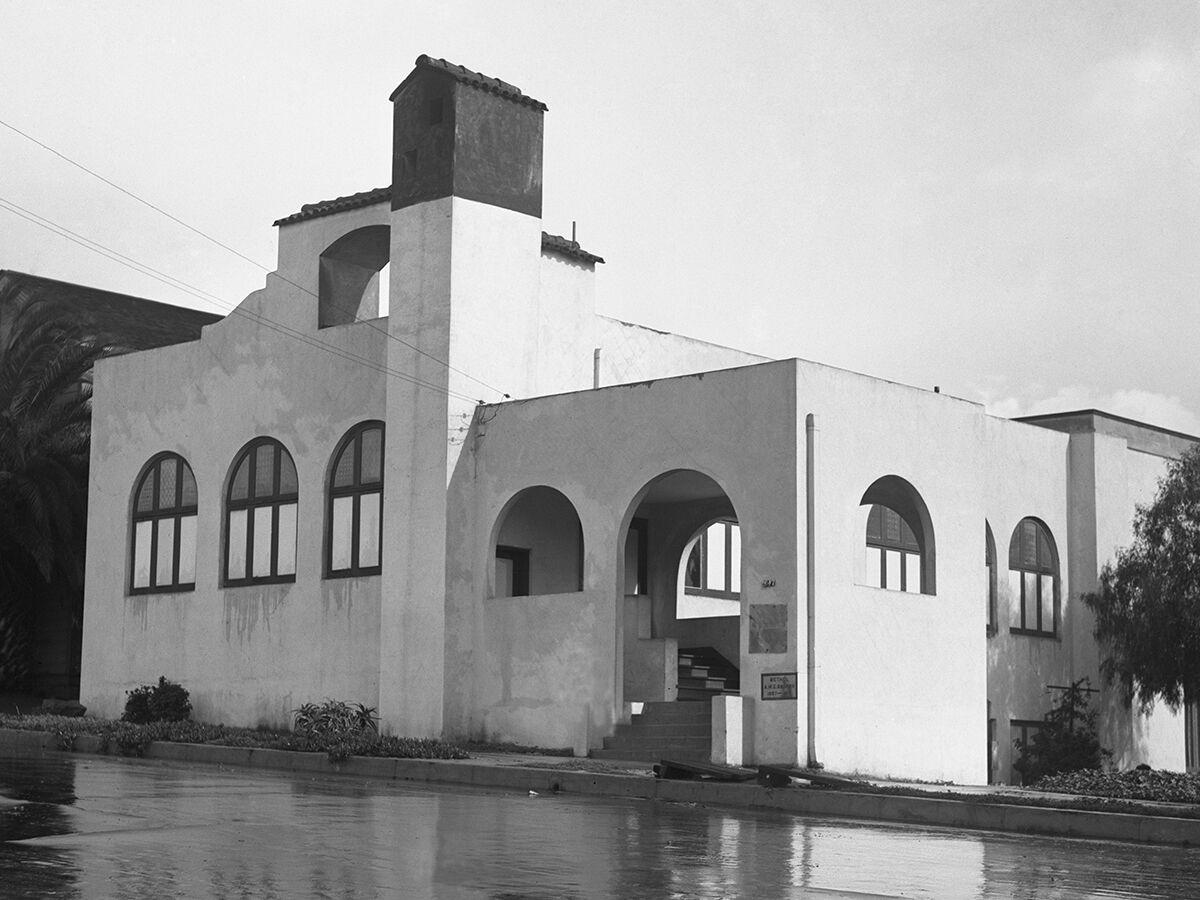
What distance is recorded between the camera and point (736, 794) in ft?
63.4

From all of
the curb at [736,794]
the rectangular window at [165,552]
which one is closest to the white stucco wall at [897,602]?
the curb at [736,794]

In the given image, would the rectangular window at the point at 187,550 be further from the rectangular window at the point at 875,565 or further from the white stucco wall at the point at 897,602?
the white stucco wall at the point at 897,602

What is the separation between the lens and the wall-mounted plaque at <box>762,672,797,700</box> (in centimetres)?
2328

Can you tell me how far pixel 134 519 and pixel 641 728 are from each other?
12.9 meters

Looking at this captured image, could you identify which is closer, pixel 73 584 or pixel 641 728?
pixel 641 728

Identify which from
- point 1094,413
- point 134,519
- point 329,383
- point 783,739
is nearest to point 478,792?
point 783,739

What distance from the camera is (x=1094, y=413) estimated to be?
34.0 metres

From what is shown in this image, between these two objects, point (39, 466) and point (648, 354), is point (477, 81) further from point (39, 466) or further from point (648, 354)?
point (39, 466)

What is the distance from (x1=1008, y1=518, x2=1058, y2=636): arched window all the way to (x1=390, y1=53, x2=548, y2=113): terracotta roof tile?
37.4 feet

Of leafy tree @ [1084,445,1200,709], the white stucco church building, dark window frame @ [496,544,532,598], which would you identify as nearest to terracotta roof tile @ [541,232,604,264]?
the white stucco church building

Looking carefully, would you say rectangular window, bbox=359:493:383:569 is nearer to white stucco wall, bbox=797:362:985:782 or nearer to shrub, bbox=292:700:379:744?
shrub, bbox=292:700:379:744

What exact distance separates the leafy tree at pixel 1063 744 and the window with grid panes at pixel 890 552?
11.0 ft

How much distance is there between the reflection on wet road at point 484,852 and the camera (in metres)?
10.5

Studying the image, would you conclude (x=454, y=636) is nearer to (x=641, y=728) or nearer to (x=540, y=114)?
(x=641, y=728)
